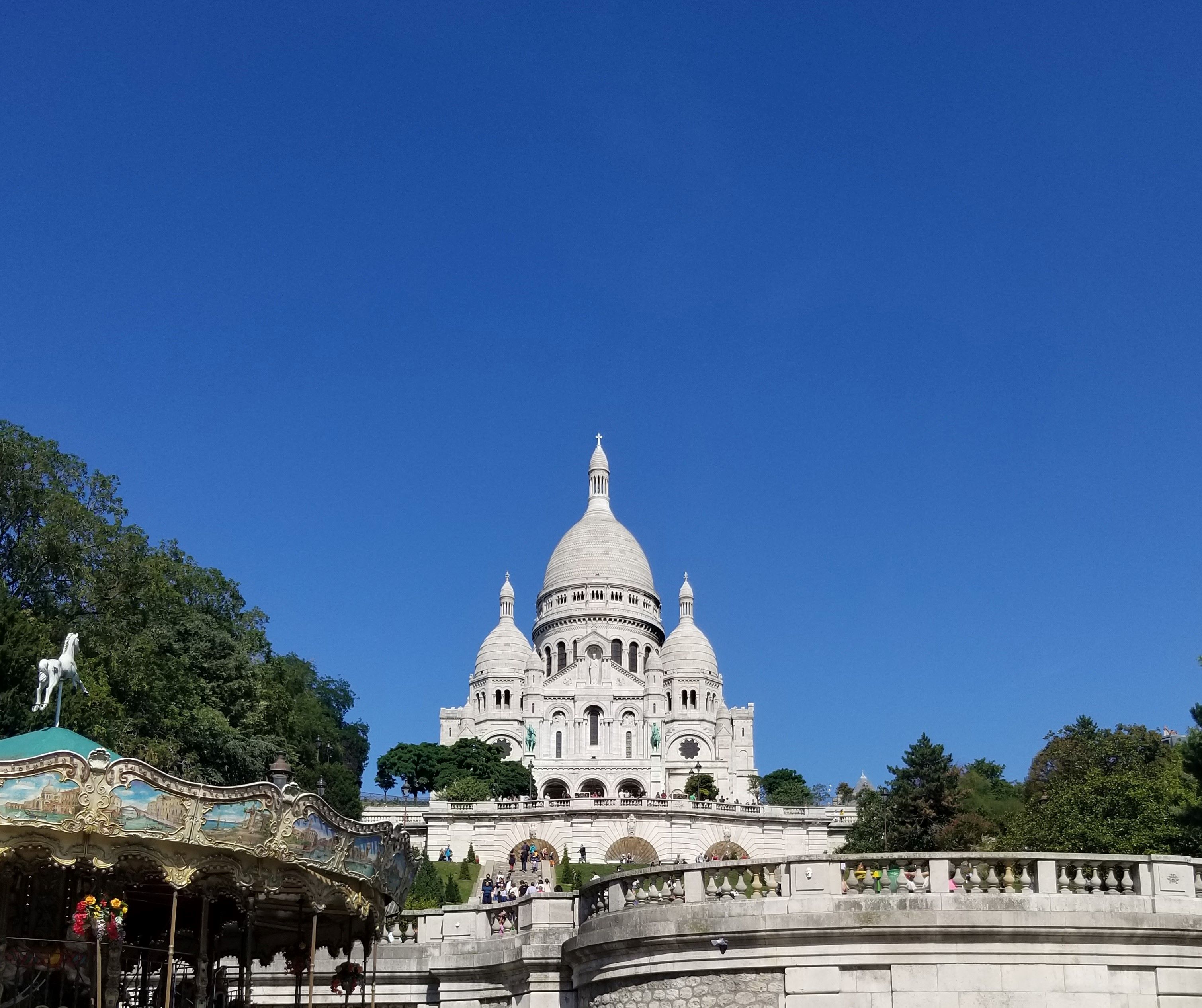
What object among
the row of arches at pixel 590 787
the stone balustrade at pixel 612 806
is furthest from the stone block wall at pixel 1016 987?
the row of arches at pixel 590 787

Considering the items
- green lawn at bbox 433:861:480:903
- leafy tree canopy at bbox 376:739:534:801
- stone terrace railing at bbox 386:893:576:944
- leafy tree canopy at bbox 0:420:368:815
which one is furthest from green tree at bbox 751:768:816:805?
stone terrace railing at bbox 386:893:576:944

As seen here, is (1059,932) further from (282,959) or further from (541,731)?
(541,731)

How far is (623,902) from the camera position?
23.2m

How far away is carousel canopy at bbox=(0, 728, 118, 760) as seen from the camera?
1947 cm

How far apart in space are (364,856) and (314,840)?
138 centimetres

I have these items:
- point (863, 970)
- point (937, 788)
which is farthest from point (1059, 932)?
point (937, 788)

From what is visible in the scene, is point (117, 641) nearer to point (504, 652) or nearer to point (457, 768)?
point (457, 768)

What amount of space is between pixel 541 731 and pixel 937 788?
5901 cm

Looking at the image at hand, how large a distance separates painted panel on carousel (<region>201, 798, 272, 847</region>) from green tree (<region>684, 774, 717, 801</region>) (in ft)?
284

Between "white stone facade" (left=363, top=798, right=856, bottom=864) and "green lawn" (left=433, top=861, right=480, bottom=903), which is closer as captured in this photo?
"green lawn" (left=433, top=861, right=480, bottom=903)

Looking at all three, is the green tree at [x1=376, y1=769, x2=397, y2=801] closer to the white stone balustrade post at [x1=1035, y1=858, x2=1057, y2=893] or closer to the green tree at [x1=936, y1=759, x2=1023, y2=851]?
the green tree at [x1=936, y1=759, x2=1023, y2=851]

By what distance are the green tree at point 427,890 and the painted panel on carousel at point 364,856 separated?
967 inches

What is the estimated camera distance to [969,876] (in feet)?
68.8

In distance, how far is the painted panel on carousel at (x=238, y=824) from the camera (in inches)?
766
